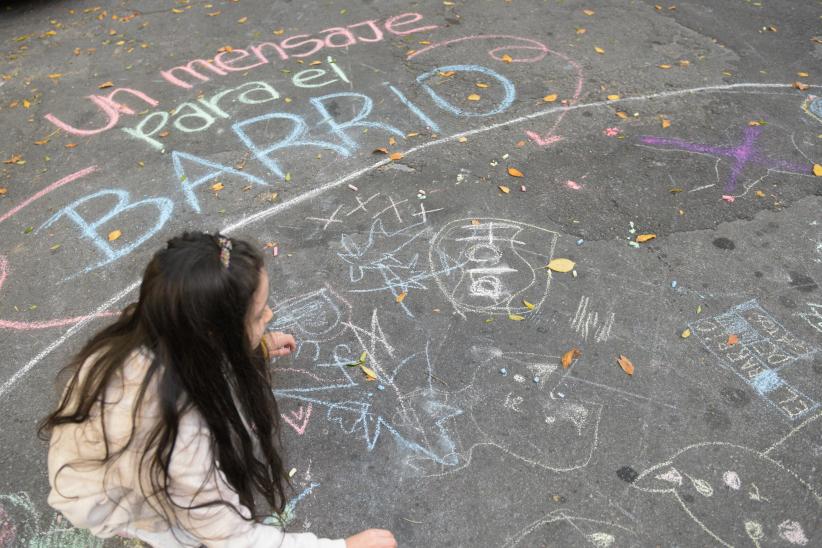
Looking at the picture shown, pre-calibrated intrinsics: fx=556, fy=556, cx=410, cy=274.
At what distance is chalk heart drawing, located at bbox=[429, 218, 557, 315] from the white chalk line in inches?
35.2

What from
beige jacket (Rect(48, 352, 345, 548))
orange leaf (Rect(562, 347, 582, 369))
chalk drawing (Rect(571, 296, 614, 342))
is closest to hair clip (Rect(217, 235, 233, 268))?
beige jacket (Rect(48, 352, 345, 548))

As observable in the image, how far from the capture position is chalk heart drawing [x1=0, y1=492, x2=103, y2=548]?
7.26 feet

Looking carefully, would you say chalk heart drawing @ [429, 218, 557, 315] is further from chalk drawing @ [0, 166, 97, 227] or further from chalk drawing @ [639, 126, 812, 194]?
chalk drawing @ [0, 166, 97, 227]

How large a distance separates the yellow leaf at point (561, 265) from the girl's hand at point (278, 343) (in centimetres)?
155

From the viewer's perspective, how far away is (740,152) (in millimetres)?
4035

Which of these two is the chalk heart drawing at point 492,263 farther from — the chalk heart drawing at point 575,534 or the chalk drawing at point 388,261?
the chalk heart drawing at point 575,534

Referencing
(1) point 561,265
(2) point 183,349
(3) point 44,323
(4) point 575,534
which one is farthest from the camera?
(1) point 561,265

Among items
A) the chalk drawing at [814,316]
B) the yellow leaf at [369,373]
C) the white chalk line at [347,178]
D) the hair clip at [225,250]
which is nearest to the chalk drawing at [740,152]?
the white chalk line at [347,178]

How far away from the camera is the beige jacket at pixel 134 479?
57.2 inches

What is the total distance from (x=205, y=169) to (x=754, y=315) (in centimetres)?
364

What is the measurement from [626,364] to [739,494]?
711 mm

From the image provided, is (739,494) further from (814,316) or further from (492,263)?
(492,263)

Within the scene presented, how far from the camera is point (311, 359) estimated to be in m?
2.82

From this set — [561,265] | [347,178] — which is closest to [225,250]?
[561,265]
